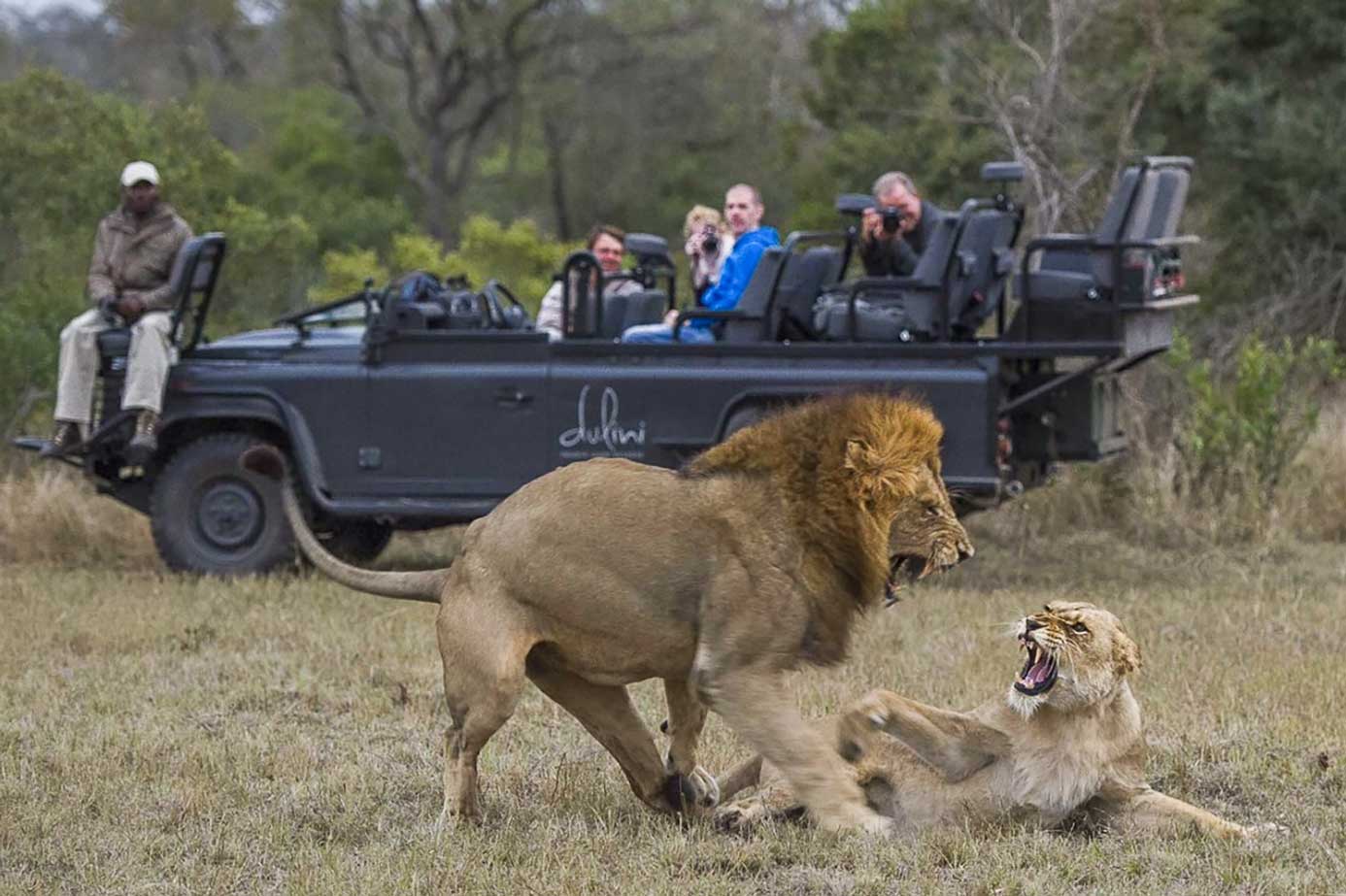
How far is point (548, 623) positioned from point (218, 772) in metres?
1.52

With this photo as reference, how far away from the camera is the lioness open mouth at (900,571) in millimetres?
5562

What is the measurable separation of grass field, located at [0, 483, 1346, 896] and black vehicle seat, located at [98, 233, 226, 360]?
1.21m

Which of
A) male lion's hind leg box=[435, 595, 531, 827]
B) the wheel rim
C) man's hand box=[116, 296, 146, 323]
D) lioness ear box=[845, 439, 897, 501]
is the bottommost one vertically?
the wheel rim

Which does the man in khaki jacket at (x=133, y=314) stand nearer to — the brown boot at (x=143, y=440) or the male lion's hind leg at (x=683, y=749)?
the brown boot at (x=143, y=440)

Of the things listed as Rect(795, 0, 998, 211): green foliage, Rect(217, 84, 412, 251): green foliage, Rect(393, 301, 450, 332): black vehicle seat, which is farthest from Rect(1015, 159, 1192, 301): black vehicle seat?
Rect(217, 84, 412, 251): green foliage

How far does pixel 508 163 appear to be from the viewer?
37156 millimetres

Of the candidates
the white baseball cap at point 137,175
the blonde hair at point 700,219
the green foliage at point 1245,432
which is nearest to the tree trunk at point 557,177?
the green foliage at point 1245,432

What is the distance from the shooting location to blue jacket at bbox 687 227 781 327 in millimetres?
10797

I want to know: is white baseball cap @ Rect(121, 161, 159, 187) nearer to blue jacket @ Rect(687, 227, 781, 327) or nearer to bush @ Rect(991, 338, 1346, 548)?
blue jacket @ Rect(687, 227, 781, 327)

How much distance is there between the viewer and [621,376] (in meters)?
10.4

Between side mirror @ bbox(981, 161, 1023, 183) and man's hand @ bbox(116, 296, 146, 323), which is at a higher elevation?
side mirror @ bbox(981, 161, 1023, 183)

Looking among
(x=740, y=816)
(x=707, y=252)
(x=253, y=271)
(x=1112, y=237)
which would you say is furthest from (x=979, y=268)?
(x=253, y=271)

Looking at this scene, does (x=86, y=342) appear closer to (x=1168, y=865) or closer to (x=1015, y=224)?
(x=1015, y=224)

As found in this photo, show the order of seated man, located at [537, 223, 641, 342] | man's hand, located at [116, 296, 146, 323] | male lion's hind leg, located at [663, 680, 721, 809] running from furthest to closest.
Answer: seated man, located at [537, 223, 641, 342] < man's hand, located at [116, 296, 146, 323] < male lion's hind leg, located at [663, 680, 721, 809]
